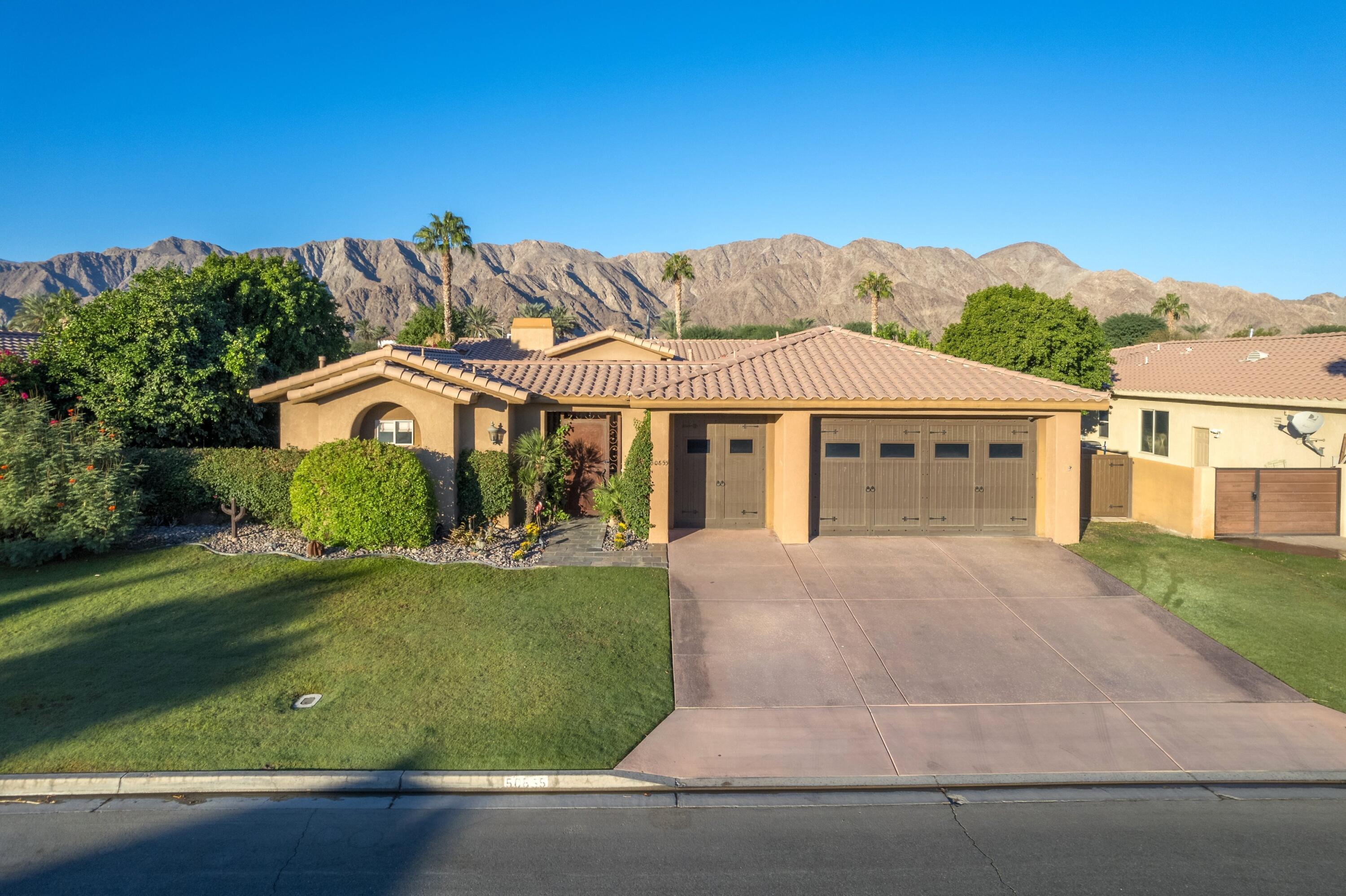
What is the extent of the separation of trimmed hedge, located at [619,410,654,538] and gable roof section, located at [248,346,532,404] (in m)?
2.41

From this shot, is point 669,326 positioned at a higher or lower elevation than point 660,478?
higher

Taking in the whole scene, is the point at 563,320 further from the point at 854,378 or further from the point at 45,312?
the point at 854,378

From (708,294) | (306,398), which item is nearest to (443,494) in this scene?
(306,398)

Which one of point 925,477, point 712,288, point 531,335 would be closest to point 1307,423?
point 925,477

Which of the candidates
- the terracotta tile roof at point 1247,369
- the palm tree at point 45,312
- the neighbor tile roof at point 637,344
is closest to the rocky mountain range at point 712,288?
the palm tree at point 45,312

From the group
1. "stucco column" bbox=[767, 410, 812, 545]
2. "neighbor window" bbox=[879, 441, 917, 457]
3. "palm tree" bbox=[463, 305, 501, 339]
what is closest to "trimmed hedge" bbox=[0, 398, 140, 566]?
"stucco column" bbox=[767, 410, 812, 545]

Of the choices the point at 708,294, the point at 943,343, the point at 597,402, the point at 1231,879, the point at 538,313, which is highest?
the point at 708,294

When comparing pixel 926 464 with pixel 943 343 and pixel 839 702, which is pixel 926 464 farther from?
pixel 943 343

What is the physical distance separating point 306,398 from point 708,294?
163 m

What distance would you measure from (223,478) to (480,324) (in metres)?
41.5

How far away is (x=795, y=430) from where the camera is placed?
13812 millimetres

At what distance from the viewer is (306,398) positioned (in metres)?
13.7

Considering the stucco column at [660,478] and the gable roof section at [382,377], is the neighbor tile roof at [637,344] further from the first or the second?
the stucco column at [660,478]

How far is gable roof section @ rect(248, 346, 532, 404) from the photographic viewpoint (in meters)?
13.8
